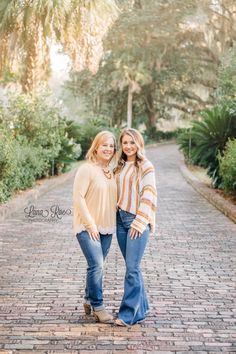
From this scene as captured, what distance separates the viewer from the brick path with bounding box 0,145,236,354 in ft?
13.5

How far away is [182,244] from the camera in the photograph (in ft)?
25.7

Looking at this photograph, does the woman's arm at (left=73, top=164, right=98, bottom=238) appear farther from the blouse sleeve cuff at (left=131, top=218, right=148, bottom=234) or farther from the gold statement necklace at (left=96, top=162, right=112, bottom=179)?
the blouse sleeve cuff at (left=131, top=218, right=148, bottom=234)

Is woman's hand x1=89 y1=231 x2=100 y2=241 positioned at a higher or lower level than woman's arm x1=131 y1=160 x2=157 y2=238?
lower

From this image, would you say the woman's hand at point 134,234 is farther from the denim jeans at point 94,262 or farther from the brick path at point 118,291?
the brick path at point 118,291

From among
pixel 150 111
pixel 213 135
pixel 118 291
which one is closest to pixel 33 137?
pixel 213 135

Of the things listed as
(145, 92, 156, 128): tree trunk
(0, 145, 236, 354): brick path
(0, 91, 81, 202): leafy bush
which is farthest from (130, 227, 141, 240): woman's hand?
(145, 92, 156, 128): tree trunk

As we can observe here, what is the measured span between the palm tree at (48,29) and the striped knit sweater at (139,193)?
34.3 ft

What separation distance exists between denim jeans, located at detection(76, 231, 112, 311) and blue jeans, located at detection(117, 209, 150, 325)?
6.9 inches

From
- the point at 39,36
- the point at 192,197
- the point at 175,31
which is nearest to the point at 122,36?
the point at 175,31

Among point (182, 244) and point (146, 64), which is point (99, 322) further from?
point (146, 64)

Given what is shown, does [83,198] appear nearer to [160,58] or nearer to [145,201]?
[145,201]

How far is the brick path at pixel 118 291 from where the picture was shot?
13.5 ft

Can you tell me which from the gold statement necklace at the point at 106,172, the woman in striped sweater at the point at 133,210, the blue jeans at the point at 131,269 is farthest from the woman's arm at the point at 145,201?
the gold statement necklace at the point at 106,172

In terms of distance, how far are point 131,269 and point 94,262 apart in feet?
0.98
